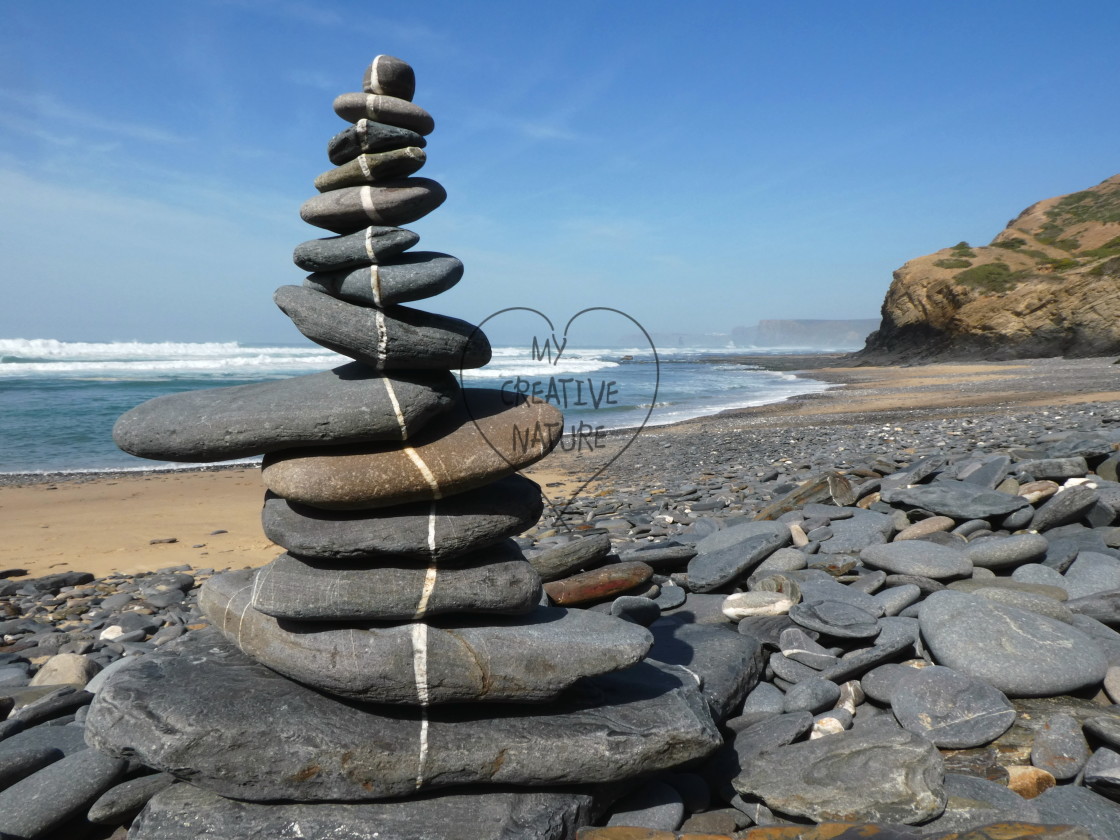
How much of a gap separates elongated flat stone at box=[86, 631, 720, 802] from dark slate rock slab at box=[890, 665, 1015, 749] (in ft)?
3.85

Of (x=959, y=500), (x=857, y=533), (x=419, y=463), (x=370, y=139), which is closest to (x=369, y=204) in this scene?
(x=370, y=139)

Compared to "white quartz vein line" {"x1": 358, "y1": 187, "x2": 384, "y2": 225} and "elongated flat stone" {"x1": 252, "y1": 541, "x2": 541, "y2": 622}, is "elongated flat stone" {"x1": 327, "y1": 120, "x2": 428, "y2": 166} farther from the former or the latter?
"elongated flat stone" {"x1": 252, "y1": 541, "x2": 541, "y2": 622}

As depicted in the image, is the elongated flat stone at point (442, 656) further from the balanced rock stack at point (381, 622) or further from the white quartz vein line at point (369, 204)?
the white quartz vein line at point (369, 204)

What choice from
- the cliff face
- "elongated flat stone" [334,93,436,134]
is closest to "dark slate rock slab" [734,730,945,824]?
"elongated flat stone" [334,93,436,134]

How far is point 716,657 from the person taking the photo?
15.4 feet

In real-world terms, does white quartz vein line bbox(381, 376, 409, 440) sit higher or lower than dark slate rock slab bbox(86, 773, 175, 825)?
higher

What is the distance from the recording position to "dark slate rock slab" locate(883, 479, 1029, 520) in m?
6.61

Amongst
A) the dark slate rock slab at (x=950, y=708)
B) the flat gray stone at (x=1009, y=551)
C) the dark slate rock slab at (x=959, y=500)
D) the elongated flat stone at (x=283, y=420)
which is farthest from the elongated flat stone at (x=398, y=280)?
the dark slate rock slab at (x=959, y=500)

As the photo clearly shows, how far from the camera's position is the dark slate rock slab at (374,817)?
3336 mm

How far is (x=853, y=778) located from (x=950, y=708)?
86 centimetres

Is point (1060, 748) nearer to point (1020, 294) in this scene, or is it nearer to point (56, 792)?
point (56, 792)

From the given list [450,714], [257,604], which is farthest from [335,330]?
[450,714]

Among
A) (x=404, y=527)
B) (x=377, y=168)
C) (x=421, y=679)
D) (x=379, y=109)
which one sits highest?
(x=379, y=109)

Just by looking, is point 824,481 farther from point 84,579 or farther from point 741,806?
point 84,579
